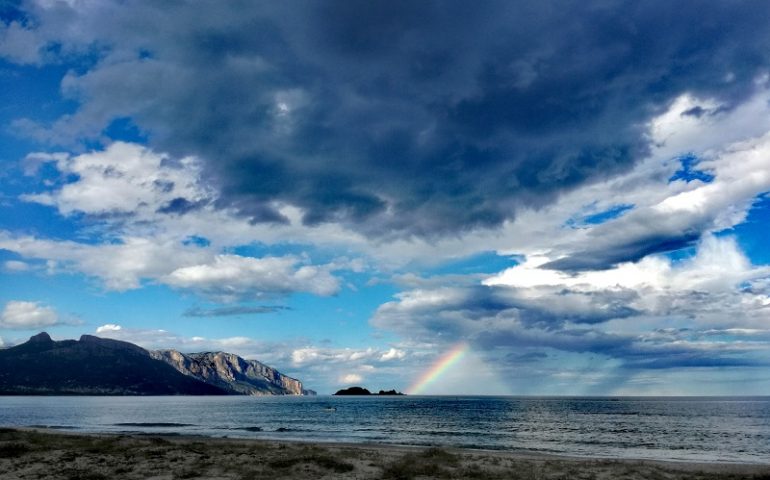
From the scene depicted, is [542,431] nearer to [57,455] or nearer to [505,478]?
[505,478]

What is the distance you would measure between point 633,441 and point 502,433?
20.5 metres

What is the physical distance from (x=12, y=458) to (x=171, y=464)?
12.0 m

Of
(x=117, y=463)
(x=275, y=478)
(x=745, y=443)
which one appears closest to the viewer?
(x=275, y=478)

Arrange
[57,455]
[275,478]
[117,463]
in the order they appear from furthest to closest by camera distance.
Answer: [57,455] < [117,463] < [275,478]

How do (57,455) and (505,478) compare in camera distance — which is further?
(57,455)

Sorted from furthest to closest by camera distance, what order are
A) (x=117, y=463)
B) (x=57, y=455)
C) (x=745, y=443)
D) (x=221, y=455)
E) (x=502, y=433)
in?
(x=502, y=433) < (x=745, y=443) < (x=221, y=455) < (x=57, y=455) < (x=117, y=463)

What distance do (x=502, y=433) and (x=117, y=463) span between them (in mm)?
65626

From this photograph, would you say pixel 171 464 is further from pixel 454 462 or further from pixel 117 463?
pixel 454 462

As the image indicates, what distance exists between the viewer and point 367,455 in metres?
41.6

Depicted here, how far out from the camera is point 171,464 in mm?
34312

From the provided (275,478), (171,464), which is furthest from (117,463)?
(275,478)

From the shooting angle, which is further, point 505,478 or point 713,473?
point 713,473

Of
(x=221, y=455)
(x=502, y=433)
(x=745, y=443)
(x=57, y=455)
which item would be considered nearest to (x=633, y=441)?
(x=745, y=443)

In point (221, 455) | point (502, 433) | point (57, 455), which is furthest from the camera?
point (502, 433)
